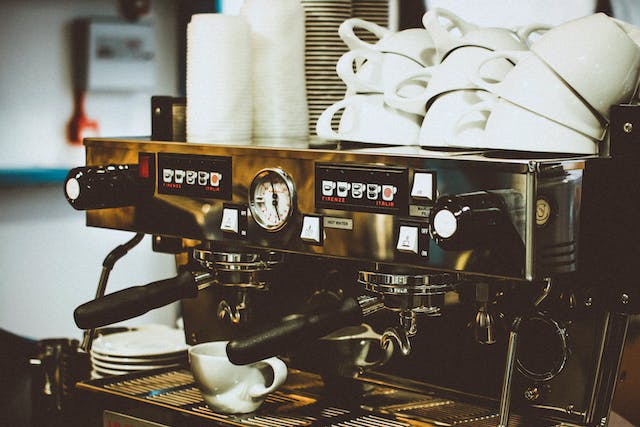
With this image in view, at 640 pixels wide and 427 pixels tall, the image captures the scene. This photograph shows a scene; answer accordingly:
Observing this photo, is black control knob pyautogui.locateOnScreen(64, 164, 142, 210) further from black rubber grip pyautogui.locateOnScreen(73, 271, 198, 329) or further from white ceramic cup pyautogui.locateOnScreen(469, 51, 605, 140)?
white ceramic cup pyautogui.locateOnScreen(469, 51, 605, 140)

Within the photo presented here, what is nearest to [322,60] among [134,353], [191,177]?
[191,177]

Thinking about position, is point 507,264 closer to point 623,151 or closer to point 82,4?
point 623,151

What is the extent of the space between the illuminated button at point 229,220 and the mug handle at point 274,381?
215 mm

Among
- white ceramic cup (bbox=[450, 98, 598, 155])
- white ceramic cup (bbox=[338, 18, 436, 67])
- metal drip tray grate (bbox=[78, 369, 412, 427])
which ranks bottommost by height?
metal drip tray grate (bbox=[78, 369, 412, 427])

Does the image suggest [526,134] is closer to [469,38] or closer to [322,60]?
[469,38]

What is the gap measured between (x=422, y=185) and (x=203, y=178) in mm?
399

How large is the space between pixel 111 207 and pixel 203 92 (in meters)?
0.23

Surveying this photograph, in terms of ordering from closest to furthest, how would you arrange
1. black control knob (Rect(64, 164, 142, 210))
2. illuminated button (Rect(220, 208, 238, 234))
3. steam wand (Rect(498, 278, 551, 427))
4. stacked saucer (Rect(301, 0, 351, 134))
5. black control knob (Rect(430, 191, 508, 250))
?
black control knob (Rect(430, 191, 508, 250)), steam wand (Rect(498, 278, 551, 427)), illuminated button (Rect(220, 208, 238, 234)), black control knob (Rect(64, 164, 142, 210)), stacked saucer (Rect(301, 0, 351, 134))

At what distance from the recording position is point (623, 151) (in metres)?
A: 1.20

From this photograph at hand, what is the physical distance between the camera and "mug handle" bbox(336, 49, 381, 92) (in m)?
1.46

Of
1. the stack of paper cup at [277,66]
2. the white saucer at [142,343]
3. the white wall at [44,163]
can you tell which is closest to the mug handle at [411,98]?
the stack of paper cup at [277,66]

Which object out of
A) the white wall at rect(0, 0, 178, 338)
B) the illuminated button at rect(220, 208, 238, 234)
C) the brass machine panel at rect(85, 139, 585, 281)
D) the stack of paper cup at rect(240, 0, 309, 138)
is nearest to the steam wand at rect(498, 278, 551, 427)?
the brass machine panel at rect(85, 139, 585, 281)

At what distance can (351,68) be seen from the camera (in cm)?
147

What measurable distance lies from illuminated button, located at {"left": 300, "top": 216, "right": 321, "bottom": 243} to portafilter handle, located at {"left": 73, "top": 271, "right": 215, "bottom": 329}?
0.25 meters
